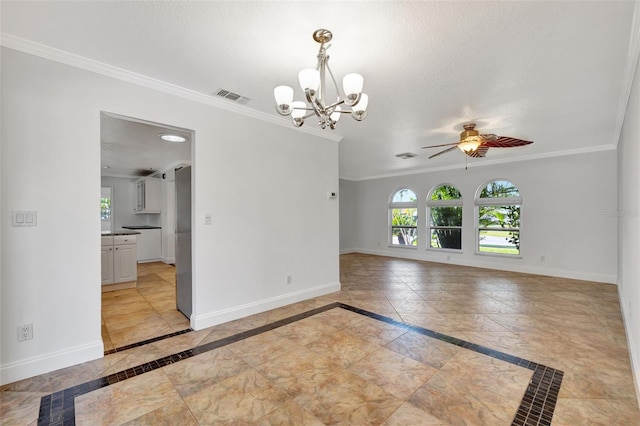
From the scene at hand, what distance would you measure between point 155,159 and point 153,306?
135 inches

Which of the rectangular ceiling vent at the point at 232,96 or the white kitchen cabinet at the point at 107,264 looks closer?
the rectangular ceiling vent at the point at 232,96

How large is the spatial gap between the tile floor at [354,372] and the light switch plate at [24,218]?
1222 mm

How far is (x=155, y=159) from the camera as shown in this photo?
19.6 ft

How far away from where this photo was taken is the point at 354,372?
227 cm

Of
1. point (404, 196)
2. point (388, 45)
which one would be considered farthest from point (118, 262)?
point (404, 196)

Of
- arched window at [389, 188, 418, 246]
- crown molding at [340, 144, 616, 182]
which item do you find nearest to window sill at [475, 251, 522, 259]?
arched window at [389, 188, 418, 246]

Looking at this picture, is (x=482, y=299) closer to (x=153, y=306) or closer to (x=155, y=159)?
(x=153, y=306)

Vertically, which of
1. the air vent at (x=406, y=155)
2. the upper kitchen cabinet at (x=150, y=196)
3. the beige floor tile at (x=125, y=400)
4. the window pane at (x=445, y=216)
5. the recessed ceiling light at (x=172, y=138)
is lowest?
the beige floor tile at (x=125, y=400)

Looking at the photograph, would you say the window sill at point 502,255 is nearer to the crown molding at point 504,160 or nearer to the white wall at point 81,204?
the crown molding at point 504,160

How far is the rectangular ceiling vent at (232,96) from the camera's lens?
117 inches

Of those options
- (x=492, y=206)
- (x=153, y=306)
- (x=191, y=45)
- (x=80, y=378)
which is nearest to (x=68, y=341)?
(x=80, y=378)

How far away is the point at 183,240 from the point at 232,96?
1889 millimetres

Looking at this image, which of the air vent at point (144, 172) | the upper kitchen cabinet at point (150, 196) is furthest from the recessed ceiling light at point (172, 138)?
the upper kitchen cabinet at point (150, 196)

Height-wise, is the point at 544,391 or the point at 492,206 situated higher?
the point at 492,206
